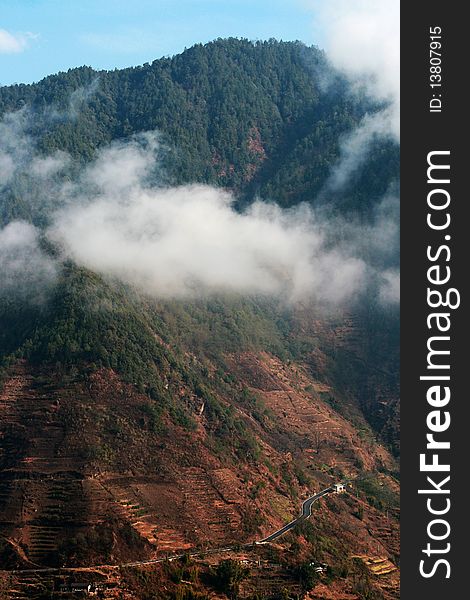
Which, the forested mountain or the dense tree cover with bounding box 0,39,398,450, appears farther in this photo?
the dense tree cover with bounding box 0,39,398,450

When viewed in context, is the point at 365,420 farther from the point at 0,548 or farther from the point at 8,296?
the point at 0,548

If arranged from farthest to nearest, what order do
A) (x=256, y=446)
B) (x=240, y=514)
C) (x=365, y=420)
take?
(x=365, y=420) < (x=256, y=446) < (x=240, y=514)

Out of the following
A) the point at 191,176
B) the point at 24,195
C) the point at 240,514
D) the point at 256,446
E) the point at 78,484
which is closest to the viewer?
the point at 78,484

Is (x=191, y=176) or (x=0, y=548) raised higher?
(x=191, y=176)

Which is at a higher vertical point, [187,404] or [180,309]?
[180,309]

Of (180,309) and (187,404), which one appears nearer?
(187,404)

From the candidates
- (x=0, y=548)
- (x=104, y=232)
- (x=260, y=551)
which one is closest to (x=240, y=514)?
(x=260, y=551)

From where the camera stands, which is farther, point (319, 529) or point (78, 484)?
point (319, 529)

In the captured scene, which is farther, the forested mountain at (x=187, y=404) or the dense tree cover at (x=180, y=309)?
the dense tree cover at (x=180, y=309)
